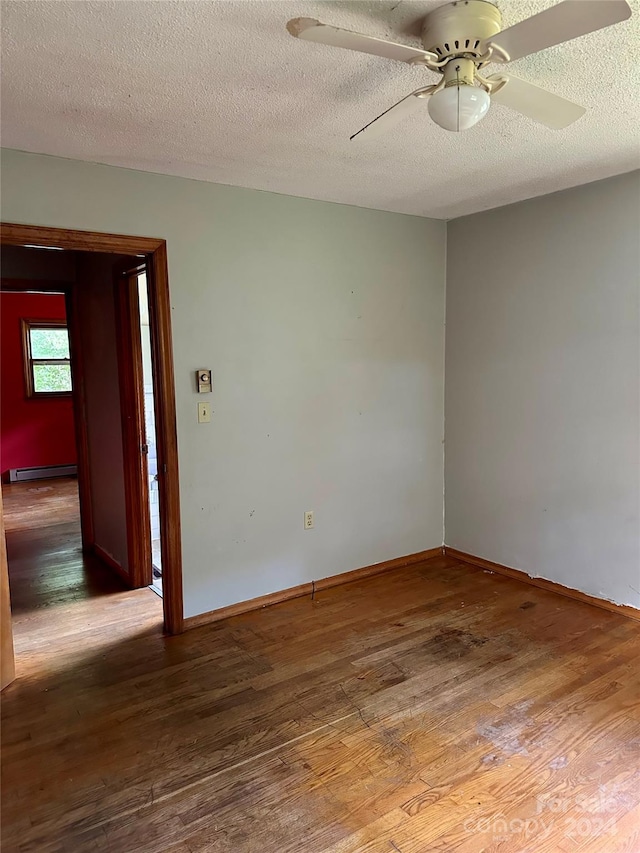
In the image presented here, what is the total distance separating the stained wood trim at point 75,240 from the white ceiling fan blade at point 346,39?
1.57 metres

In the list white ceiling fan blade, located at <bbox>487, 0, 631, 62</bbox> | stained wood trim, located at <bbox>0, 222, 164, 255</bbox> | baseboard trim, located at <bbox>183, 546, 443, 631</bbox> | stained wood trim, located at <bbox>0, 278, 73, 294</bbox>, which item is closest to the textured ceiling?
white ceiling fan blade, located at <bbox>487, 0, 631, 62</bbox>

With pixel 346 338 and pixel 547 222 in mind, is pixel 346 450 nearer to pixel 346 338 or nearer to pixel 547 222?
pixel 346 338

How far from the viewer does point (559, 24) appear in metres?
1.28

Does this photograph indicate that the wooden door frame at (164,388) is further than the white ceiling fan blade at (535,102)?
Yes

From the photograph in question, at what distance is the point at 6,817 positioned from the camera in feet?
5.80

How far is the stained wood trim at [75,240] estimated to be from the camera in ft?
7.77

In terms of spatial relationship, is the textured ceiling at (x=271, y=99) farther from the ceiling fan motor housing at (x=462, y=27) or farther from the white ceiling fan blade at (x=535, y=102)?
the white ceiling fan blade at (x=535, y=102)

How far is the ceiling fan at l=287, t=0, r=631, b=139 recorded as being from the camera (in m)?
1.27

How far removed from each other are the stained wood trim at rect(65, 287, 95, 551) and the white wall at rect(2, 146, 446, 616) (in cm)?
164

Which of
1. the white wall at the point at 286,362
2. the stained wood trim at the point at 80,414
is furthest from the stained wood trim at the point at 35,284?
the white wall at the point at 286,362

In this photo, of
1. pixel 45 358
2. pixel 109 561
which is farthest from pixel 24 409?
pixel 109 561

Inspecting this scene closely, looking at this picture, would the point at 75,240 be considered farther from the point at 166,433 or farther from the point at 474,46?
the point at 474,46

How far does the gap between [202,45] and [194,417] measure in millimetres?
1742

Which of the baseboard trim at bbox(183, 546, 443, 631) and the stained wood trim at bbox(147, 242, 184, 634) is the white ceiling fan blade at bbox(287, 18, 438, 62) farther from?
the baseboard trim at bbox(183, 546, 443, 631)
